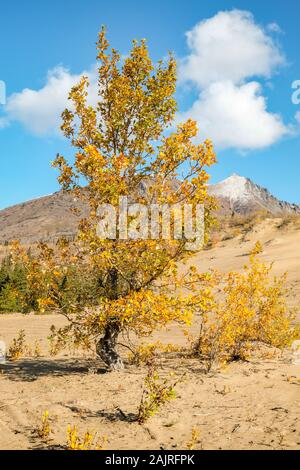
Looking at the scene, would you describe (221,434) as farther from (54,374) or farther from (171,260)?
(54,374)

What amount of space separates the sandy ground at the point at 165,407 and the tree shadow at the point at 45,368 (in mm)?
23

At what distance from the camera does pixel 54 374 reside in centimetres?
988

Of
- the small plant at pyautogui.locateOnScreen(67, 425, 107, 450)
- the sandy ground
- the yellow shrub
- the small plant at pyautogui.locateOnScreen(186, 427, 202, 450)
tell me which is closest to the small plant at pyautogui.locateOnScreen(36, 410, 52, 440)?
the sandy ground

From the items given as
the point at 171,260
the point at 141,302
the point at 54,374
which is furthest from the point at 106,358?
the point at 171,260

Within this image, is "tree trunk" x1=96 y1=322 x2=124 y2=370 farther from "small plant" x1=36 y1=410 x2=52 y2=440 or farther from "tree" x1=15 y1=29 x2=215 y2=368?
"small plant" x1=36 y1=410 x2=52 y2=440

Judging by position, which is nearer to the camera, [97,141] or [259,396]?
[259,396]

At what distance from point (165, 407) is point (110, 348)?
268cm

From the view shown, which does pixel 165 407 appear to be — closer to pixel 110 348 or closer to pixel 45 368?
pixel 110 348

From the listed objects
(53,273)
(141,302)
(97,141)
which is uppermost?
(97,141)

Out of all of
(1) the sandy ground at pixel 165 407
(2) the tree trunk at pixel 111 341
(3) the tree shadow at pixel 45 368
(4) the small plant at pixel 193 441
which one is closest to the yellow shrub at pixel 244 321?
(1) the sandy ground at pixel 165 407

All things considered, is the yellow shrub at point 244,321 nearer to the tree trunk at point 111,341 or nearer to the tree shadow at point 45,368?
the tree trunk at point 111,341
